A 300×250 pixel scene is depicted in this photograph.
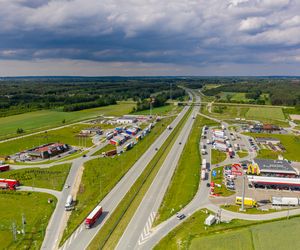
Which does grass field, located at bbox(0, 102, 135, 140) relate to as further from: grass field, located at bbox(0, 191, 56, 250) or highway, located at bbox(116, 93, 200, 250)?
highway, located at bbox(116, 93, 200, 250)

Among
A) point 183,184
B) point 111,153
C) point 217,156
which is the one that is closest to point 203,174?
point 183,184

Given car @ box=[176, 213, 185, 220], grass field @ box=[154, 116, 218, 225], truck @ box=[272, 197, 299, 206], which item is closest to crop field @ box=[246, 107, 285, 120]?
grass field @ box=[154, 116, 218, 225]

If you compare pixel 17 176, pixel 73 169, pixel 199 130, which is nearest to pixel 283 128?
pixel 199 130

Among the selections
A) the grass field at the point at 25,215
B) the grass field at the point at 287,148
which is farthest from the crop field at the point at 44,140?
the grass field at the point at 287,148

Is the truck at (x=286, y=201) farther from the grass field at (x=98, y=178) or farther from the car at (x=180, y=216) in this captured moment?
the grass field at (x=98, y=178)

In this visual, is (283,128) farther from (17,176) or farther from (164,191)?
(17,176)
